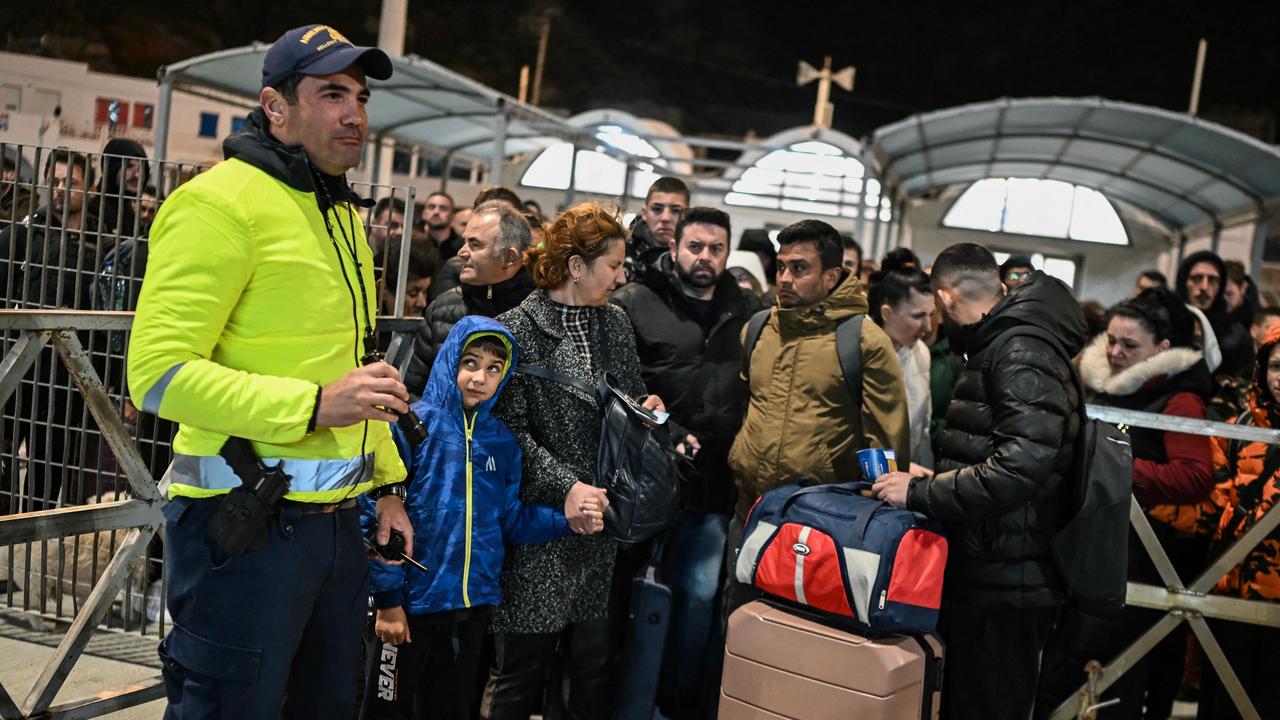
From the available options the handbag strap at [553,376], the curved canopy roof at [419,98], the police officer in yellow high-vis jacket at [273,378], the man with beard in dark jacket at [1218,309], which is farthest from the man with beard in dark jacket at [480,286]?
the curved canopy roof at [419,98]

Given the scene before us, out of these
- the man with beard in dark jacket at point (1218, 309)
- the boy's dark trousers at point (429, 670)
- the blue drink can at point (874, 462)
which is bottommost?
the boy's dark trousers at point (429, 670)

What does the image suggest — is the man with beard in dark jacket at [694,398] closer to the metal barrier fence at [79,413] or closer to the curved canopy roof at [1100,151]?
the metal barrier fence at [79,413]

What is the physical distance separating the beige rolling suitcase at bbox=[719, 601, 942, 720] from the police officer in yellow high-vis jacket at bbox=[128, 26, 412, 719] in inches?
62.0

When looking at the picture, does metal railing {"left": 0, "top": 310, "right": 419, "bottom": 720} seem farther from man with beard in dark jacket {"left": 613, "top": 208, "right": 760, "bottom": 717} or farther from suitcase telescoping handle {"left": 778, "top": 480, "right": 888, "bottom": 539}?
suitcase telescoping handle {"left": 778, "top": 480, "right": 888, "bottom": 539}

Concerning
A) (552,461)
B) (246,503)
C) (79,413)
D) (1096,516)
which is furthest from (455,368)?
(79,413)

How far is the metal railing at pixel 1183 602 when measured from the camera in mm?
4168

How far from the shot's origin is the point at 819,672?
351cm

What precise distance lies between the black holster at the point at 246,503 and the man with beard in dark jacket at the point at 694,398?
243 cm

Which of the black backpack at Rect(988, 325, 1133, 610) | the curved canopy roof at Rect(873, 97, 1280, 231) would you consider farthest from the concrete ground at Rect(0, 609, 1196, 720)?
the curved canopy roof at Rect(873, 97, 1280, 231)

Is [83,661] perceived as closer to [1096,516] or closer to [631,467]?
[631,467]

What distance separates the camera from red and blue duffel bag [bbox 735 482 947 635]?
3.47 meters

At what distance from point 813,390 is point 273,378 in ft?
8.03

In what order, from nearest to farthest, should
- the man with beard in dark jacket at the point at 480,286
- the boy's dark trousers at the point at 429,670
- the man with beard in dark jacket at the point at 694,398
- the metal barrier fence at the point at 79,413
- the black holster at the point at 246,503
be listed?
the black holster at the point at 246,503 → the metal barrier fence at the point at 79,413 → the boy's dark trousers at the point at 429,670 → the man with beard in dark jacket at the point at 480,286 → the man with beard in dark jacket at the point at 694,398

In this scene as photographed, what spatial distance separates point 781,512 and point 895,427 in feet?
2.08
